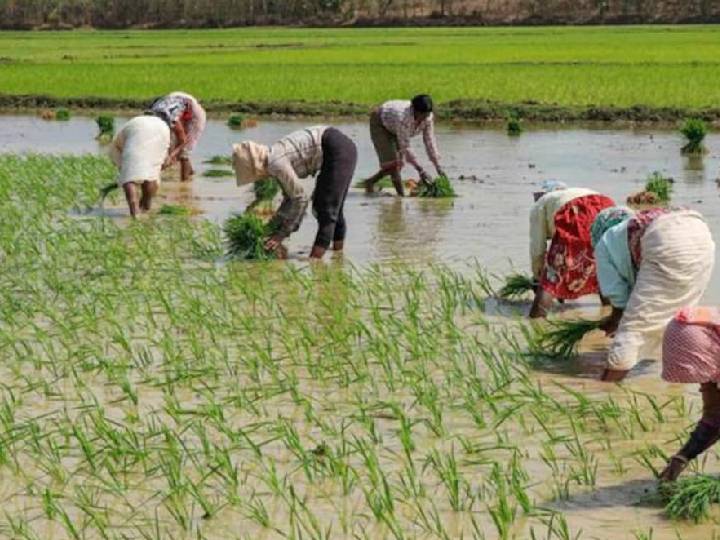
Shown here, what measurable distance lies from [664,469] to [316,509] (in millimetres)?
1206

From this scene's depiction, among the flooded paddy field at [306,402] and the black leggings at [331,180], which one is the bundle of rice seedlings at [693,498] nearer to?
the flooded paddy field at [306,402]

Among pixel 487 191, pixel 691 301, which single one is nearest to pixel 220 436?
pixel 691 301

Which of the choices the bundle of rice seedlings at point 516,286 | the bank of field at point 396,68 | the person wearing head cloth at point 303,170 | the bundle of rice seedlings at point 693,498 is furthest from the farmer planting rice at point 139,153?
the bank of field at point 396,68

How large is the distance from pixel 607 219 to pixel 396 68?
90.7ft

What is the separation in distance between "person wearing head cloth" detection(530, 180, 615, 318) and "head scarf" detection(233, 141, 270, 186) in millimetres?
2224

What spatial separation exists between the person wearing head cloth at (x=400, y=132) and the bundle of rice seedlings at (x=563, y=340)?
6.17 meters

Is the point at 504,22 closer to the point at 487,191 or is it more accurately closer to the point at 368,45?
the point at 368,45

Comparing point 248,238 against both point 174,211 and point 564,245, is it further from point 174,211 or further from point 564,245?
point 564,245

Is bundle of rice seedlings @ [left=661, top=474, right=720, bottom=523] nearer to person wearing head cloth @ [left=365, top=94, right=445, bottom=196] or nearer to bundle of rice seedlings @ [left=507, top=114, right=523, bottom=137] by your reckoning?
person wearing head cloth @ [left=365, top=94, right=445, bottom=196]

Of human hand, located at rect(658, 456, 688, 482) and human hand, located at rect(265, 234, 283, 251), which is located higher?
human hand, located at rect(658, 456, 688, 482)

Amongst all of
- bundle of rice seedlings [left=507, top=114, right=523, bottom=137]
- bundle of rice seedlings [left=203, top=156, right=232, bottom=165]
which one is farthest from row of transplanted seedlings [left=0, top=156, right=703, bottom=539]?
bundle of rice seedlings [left=507, top=114, right=523, bottom=137]

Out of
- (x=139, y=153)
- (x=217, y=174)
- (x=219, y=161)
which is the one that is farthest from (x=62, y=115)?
(x=139, y=153)

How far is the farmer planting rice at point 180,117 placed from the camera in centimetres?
1370

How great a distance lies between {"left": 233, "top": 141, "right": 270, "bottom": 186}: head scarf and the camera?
30.6 feet
